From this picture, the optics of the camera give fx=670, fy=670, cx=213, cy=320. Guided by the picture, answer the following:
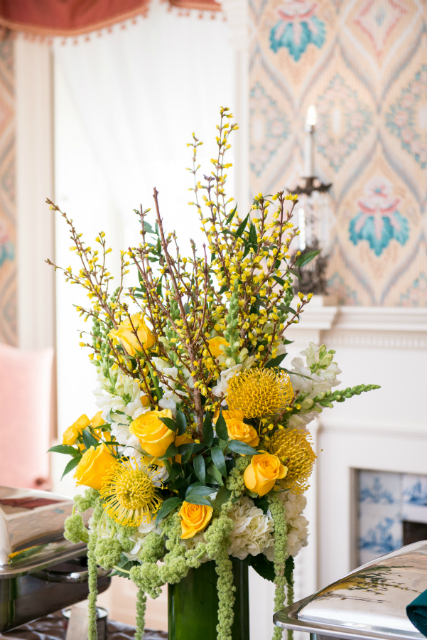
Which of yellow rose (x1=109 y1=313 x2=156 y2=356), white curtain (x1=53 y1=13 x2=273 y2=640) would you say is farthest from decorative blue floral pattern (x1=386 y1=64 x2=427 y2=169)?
yellow rose (x1=109 y1=313 x2=156 y2=356)

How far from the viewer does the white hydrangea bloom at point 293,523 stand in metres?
0.72

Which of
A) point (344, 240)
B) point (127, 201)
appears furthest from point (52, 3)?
point (344, 240)

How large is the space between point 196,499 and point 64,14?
3092mm

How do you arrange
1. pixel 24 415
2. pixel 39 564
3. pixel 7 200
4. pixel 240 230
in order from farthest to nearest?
pixel 7 200, pixel 24 415, pixel 39 564, pixel 240 230

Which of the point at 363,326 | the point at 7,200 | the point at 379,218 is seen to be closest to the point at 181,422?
the point at 363,326

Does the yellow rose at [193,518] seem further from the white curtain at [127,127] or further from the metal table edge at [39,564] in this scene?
the white curtain at [127,127]

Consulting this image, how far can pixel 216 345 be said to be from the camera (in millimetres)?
738

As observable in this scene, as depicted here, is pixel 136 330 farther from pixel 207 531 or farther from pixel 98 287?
pixel 207 531

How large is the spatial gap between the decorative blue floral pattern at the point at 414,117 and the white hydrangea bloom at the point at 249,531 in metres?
1.81

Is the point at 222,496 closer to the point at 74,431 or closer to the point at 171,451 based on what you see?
the point at 171,451

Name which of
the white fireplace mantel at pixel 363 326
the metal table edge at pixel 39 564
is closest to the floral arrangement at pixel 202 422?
the metal table edge at pixel 39 564

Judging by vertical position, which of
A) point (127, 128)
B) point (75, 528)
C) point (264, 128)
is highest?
point (127, 128)

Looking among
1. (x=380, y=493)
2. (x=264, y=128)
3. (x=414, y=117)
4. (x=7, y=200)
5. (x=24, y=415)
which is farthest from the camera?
(x=7, y=200)

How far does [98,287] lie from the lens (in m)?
0.73
